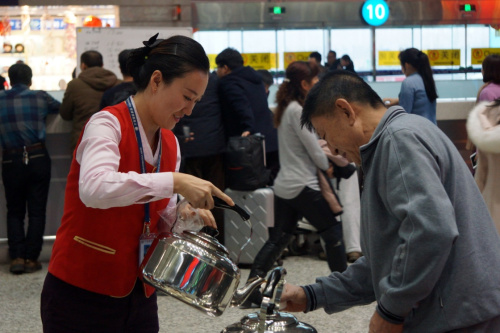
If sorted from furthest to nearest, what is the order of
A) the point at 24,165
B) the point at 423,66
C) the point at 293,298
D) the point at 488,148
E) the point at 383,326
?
the point at 423,66 < the point at 24,165 < the point at 488,148 < the point at 293,298 < the point at 383,326

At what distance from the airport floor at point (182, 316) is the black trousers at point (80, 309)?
7.97 feet

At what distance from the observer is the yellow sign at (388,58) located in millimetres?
13461

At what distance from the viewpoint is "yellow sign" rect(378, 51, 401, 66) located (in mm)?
13461

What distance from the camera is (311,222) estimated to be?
4.77 metres

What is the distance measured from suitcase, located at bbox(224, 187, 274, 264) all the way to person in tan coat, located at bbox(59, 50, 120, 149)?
139 cm

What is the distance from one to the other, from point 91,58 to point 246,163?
5.81ft

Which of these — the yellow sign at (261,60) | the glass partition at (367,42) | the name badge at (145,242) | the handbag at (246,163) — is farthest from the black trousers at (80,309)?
the yellow sign at (261,60)

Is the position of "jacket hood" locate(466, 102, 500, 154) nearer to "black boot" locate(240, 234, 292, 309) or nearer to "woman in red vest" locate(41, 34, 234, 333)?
"black boot" locate(240, 234, 292, 309)

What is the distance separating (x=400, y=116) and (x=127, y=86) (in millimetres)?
3787

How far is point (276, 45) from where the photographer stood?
42.9ft

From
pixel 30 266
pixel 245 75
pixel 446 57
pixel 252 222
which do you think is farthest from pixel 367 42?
pixel 30 266

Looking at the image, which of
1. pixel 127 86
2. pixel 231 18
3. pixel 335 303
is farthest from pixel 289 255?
pixel 231 18

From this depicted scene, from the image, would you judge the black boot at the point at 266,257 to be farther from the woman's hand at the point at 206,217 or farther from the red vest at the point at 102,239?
the red vest at the point at 102,239

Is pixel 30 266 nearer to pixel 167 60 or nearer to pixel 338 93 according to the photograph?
pixel 167 60
